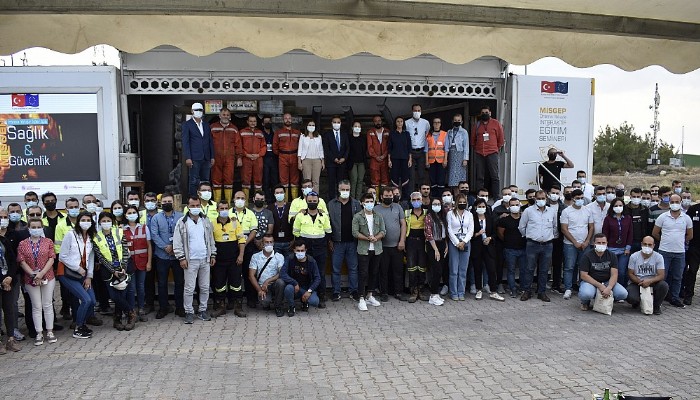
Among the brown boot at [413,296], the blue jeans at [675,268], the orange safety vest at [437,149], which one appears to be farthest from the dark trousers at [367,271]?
the blue jeans at [675,268]

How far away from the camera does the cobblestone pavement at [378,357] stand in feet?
19.9

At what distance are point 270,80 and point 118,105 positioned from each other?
298 cm

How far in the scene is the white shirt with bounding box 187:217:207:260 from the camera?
8562mm

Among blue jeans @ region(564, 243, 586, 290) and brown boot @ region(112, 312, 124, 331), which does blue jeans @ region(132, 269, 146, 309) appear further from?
blue jeans @ region(564, 243, 586, 290)

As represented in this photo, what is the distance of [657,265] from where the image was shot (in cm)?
948

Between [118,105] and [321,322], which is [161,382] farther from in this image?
[118,105]

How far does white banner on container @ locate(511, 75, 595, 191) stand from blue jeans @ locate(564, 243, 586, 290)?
227cm

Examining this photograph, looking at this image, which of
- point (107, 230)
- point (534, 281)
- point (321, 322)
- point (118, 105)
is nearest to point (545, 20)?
point (321, 322)

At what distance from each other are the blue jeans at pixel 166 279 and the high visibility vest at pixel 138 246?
0.85 ft

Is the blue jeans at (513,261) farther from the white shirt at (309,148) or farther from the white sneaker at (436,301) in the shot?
the white shirt at (309,148)

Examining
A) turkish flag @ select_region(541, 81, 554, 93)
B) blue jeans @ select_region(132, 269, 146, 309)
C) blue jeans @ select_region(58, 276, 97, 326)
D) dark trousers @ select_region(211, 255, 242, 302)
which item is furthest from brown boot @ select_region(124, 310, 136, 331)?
turkish flag @ select_region(541, 81, 554, 93)

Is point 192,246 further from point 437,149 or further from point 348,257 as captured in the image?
point 437,149

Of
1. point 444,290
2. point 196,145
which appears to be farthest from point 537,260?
point 196,145

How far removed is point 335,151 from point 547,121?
183 inches
